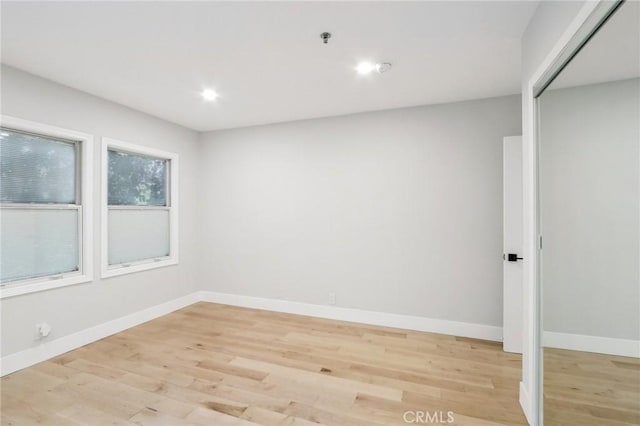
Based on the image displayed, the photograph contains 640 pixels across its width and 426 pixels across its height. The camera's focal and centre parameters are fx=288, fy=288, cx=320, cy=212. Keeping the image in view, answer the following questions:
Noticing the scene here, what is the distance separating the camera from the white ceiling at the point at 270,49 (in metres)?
1.83

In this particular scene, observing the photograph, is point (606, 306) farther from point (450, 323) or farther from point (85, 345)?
point (85, 345)

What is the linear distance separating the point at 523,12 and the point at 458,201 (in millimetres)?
1885

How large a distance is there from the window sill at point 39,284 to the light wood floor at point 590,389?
407 cm

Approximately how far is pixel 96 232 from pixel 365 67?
3269mm

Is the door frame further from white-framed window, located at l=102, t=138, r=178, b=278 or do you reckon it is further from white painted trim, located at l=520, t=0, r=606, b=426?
white-framed window, located at l=102, t=138, r=178, b=278

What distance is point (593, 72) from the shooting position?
1.40 meters

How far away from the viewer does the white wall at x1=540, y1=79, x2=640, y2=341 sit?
4.08ft

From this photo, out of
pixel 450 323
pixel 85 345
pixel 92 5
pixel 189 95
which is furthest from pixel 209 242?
pixel 450 323

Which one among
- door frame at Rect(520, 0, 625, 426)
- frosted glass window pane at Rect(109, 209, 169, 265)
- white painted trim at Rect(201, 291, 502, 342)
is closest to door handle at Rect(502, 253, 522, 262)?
white painted trim at Rect(201, 291, 502, 342)

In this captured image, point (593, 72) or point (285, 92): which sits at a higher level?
point (285, 92)

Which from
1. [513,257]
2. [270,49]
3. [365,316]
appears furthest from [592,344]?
[270,49]

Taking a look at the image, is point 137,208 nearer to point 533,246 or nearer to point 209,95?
point 209,95

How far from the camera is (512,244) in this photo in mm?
2828

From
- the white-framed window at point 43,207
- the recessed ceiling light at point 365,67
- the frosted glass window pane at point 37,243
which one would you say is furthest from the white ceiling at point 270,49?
the frosted glass window pane at point 37,243
